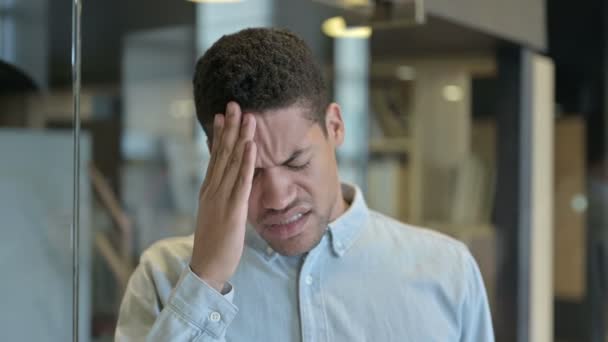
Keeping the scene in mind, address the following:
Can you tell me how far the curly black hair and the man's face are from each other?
0.06 ft

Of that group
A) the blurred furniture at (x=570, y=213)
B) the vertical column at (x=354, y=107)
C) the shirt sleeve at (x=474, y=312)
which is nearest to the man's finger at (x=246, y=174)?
the shirt sleeve at (x=474, y=312)

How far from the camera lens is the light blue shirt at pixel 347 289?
102 cm

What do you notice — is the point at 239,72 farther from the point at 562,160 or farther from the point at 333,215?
the point at 562,160

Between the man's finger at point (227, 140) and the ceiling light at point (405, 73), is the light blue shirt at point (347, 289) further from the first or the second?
the ceiling light at point (405, 73)

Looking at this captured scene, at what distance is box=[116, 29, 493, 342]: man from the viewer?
89 cm

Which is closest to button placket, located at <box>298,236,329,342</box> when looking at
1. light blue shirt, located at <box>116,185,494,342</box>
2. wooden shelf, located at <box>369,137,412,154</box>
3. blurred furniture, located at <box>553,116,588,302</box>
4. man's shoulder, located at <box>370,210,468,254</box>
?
light blue shirt, located at <box>116,185,494,342</box>

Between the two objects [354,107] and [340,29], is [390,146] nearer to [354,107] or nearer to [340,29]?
[354,107]

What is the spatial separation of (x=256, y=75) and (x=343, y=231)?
0.27 metres

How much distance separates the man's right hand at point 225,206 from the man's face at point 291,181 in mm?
53

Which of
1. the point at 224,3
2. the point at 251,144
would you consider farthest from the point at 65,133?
the point at 251,144

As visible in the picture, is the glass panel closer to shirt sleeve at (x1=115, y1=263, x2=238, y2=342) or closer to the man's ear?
shirt sleeve at (x1=115, y1=263, x2=238, y2=342)

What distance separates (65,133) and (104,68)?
1.75ft

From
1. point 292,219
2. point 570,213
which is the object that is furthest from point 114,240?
point 570,213

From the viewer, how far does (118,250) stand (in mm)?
2547
